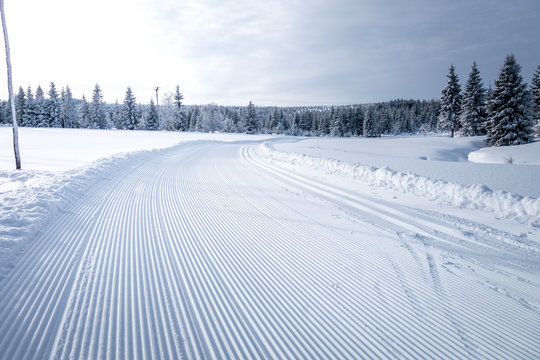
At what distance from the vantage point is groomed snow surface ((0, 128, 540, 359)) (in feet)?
7.43

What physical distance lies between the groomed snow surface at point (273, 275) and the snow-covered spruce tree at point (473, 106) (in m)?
36.6

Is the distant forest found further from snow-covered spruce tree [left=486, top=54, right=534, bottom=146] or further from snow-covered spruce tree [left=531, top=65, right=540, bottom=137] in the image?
snow-covered spruce tree [left=486, top=54, right=534, bottom=146]

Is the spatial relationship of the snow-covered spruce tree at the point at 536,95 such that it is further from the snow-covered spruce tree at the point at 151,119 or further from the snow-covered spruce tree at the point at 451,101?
the snow-covered spruce tree at the point at 151,119

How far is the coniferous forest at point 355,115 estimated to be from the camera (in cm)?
2622

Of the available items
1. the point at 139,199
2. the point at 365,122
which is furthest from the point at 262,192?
the point at 365,122

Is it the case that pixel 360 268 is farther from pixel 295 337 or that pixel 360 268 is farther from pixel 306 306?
pixel 295 337

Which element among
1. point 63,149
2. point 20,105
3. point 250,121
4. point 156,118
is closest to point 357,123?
point 250,121

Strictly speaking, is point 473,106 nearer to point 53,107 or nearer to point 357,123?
point 357,123

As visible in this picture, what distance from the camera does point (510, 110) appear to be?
2564 centimetres

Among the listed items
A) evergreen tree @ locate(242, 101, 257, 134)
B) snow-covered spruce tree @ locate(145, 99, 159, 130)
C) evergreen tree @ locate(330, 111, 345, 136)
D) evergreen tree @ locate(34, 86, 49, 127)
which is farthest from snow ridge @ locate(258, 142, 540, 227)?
evergreen tree @ locate(34, 86, 49, 127)

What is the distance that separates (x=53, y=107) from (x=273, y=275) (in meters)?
76.0

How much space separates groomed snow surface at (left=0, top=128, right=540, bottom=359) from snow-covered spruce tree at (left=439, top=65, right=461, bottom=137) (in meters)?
39.8

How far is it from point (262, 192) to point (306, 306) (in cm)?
476

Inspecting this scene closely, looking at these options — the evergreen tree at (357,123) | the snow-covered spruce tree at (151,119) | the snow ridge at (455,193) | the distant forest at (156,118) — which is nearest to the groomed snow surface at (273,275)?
the snow ridge at (455,193)
